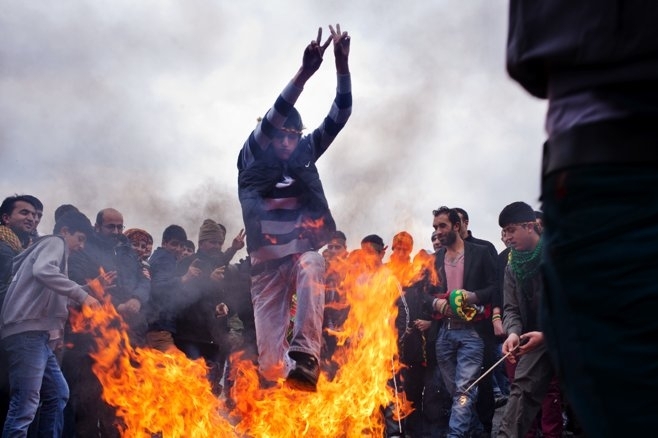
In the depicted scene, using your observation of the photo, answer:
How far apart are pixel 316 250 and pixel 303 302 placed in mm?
562

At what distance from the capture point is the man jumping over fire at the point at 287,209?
5000 millimetres

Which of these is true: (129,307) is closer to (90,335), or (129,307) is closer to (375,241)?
(90,335)

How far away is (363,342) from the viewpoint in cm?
701

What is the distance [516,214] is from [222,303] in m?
3.43

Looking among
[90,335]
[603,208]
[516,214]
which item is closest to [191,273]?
[90,335]

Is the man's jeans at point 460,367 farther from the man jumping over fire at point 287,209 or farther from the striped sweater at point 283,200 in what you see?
the striped sweater at point 283,200

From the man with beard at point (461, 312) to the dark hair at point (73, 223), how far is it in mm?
3719

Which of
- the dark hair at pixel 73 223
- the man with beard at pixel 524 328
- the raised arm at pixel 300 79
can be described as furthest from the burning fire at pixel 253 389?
the raised arm at pixel 300 79

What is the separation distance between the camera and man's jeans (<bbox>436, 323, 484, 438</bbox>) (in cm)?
652

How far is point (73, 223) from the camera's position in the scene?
7035 mm

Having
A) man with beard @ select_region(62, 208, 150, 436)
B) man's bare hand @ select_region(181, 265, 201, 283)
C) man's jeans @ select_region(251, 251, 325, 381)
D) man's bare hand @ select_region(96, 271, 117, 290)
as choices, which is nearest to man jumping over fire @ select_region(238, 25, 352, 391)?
man's jeans @ select_region(251, 251, 325, 381)

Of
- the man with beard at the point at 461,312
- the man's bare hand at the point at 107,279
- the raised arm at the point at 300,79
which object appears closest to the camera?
the raised arm at the point at 300,79

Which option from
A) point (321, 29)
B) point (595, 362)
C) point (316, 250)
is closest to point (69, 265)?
point (316, 250)

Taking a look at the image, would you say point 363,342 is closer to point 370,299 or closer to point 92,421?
point 370,299
